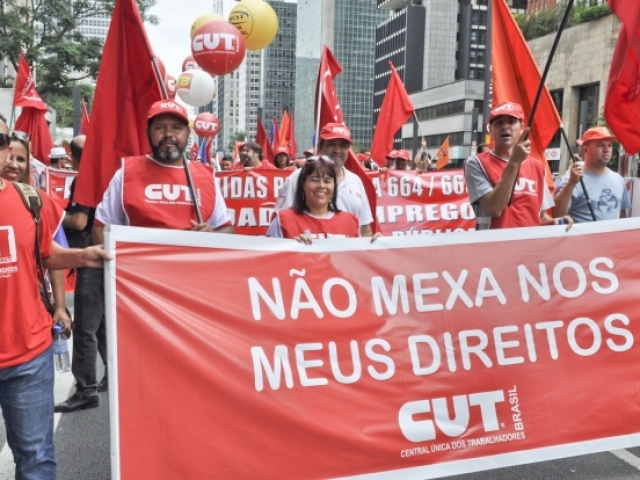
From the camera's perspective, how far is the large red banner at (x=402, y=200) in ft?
29.2

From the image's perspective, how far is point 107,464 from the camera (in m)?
4.00

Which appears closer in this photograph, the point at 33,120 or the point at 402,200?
the point at 402,200

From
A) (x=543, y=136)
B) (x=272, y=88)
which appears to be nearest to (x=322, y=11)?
(x=272, y=88)

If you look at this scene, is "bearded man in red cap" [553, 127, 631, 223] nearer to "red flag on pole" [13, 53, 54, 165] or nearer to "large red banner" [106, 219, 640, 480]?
"large red banner" [106, 219, 640, 480]

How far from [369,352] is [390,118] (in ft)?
23.5

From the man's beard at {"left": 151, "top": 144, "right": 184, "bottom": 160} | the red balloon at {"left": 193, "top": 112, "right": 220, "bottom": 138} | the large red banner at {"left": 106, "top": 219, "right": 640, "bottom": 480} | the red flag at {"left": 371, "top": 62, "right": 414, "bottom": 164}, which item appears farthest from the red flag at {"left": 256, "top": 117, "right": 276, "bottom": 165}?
the large red banner at {"left": 106, "top": 219, "right": 640, "bottom": 480}

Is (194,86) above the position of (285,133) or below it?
above

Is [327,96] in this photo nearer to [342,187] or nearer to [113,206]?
[342,187]

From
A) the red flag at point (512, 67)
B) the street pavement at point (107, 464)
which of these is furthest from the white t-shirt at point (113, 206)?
the red flag at point (512, 67)

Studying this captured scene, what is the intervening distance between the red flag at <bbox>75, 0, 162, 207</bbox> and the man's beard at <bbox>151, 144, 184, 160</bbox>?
0.42m

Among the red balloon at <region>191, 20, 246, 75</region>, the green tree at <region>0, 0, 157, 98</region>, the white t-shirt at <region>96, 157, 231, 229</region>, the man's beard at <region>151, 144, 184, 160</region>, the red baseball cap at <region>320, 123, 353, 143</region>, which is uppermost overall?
the green tree at <region>0, 0, 157, 98</region>

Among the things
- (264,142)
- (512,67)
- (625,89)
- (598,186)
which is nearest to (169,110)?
(625,89)

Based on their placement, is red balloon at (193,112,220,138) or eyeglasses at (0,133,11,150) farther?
red balloon at (193,112,220,138)

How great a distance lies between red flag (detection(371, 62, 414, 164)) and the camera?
9.53 meters
